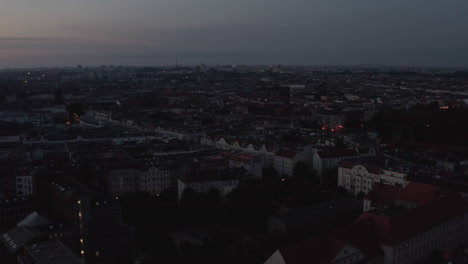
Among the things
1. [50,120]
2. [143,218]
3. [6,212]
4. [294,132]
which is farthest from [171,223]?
[50,120]

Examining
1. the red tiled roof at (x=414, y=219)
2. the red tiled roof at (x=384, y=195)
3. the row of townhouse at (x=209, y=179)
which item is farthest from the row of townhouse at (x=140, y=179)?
the red tiled roof at (x=414, y=219)

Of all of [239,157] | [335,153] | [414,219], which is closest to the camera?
[414,219]

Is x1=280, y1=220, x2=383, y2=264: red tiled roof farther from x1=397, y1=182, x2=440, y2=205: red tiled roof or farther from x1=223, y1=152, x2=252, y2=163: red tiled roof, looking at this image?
x1=223, y1=152, x2=252, y2=163: red tiled roof

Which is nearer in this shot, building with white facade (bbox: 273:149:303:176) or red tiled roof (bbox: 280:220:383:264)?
red tiled roof (bbox: 280:220:383:264)

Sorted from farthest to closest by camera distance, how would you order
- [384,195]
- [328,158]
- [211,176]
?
1. [328,158]
2. [211,176]
3. [384,195]

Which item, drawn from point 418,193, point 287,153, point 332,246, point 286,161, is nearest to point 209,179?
point 286,161

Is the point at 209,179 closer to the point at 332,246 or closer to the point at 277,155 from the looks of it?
the point at 277,155

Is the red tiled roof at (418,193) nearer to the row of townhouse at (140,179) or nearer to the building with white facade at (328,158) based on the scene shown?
the building with white facade at (328,158)

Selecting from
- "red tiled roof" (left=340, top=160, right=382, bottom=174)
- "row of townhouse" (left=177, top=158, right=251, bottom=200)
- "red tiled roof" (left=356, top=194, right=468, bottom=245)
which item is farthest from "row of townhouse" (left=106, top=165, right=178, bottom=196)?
"red tiled roof" (left=356, top=194, right=468, bottom=245)

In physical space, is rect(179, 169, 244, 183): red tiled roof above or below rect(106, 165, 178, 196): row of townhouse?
above

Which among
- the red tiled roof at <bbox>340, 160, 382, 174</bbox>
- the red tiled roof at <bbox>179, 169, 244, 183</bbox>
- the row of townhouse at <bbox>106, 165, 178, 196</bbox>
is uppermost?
the red tiled roof at <bbox>340, 160, 382, 174</bbox>

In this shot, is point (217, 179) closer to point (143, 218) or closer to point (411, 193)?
point (143, 218)
